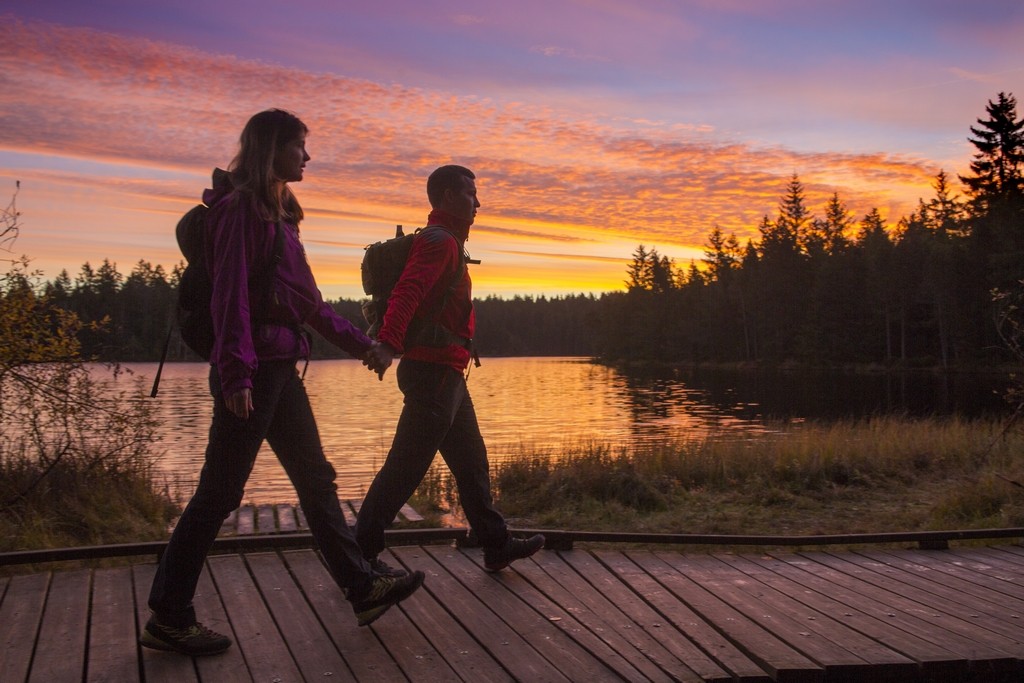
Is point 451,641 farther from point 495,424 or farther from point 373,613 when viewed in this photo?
point 495,424

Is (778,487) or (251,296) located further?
(778,487)

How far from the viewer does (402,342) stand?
12.7ft

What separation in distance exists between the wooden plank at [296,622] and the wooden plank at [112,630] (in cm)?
57

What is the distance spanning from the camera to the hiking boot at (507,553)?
4492 millimetres

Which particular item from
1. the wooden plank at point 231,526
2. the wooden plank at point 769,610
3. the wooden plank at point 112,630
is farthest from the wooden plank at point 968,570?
the wooden plank at point 231,526

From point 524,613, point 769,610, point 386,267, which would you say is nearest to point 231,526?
point 386,267

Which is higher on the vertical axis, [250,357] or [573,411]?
[250,357]

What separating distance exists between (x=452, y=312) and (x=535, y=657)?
1.63 meters

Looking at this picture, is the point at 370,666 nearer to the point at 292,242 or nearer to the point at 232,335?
the point at 232,335

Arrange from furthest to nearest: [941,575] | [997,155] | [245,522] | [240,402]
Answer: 1. [997,155]
2. [245,522]
3. [941,575]
4. [240,402]

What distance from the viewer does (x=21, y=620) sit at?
12.0ft

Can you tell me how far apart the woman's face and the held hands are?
763 millimetres

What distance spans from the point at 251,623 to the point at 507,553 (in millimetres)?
1353

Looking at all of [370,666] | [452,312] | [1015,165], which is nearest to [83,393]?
[452,312]
